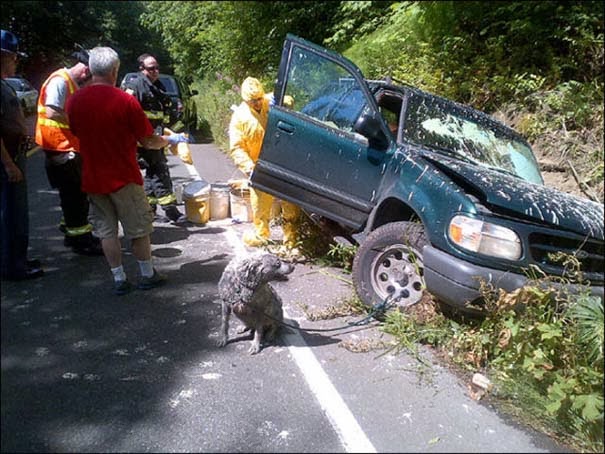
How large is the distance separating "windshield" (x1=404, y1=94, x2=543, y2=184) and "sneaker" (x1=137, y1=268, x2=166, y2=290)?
2.58 m

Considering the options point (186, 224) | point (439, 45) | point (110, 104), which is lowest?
point (186, 224)

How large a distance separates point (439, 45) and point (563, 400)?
20.9 ft

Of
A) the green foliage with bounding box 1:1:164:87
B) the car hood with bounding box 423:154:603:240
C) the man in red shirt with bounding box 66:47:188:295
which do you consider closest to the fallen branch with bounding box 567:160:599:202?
the car hood with bounding box 423:154:603:240

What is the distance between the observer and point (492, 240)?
10.7 feet

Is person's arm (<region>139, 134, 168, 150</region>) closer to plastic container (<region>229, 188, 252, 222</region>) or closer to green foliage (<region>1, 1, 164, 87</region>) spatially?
plastic container (<region>229, 188, 252, 222</region>)

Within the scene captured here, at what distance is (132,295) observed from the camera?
4156mm

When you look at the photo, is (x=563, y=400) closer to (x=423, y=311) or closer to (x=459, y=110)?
(x=423, y=311)

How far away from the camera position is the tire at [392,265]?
12.5ft

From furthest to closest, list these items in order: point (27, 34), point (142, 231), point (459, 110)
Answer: point (27, 34) → point (459, 110) → point (142, 231)

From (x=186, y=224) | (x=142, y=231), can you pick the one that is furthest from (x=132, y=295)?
(x=186, y=224)

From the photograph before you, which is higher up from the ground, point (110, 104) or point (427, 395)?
point (110, 104)

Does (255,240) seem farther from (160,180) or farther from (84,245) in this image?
(84,245)

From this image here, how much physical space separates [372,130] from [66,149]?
2.84 metres

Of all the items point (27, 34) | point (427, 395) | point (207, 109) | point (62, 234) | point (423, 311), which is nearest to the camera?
point (427, 395)
